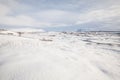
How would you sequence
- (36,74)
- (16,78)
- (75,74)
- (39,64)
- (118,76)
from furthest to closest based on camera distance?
(118,76), (39,64), (75,74), (36,74), (16,78)

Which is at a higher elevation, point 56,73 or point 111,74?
point 56,73

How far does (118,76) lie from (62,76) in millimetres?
2567

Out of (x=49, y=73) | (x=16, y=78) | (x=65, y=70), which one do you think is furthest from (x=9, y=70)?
(x=65, y=70)

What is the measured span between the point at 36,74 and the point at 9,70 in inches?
36.6

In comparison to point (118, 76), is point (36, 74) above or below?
above

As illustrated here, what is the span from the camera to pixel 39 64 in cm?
365

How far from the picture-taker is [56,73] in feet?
10.5

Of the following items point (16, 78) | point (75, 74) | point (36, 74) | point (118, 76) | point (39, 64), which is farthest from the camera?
point (118, 76)

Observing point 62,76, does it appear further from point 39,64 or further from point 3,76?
point 3,76

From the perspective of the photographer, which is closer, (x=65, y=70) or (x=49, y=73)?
(x=49, y=73)

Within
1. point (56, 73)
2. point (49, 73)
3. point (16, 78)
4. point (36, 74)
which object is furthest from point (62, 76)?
point (16, 78)

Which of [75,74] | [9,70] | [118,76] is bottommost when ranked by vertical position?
[118,76]

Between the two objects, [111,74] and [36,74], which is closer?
[36,74]

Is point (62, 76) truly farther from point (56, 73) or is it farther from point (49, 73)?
point (49, 73)
